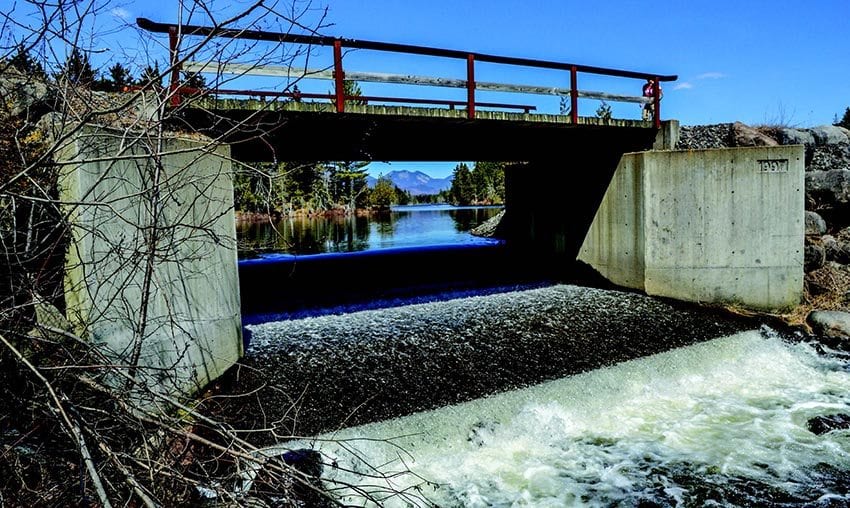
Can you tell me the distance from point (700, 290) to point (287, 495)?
11308 mm

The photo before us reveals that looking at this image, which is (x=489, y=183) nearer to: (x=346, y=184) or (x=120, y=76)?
(x=346, y=184)

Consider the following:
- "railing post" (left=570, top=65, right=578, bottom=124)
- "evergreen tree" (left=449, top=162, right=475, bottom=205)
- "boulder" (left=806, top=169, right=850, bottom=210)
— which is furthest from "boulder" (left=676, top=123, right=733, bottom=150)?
"evergreen tree" (left=449, top=162, right=475, bottom=205)

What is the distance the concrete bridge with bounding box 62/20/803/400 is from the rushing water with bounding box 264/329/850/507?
269 cm

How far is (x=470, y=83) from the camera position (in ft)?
32.9

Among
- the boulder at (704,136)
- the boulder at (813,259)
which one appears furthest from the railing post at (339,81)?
the boulder at (813,259)

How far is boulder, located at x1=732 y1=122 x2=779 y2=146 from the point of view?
1307cm

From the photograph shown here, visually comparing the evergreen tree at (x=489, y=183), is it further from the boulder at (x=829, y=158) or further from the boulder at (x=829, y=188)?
the boulder at (x=829, y=188)

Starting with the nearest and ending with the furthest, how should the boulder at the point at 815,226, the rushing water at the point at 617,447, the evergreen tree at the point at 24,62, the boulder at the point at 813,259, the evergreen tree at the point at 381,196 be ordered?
the evergreen tree at the point at 24,62 < the rushing water at the point at 617,447 < the boulder at the point at 813,259 < the boulder at the point at 815,226 < the evergreen tree at the point at 381,196

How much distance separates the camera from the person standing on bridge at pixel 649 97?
41.9 ft

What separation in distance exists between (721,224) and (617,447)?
23.6 feet

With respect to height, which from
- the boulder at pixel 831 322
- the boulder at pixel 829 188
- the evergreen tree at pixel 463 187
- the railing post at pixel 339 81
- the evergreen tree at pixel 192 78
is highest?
the evergreen tree at pixel 463 187

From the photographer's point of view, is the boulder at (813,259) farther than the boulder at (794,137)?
No

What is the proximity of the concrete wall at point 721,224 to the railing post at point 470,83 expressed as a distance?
475cm

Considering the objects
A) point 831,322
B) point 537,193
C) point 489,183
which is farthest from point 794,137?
point 489,183
